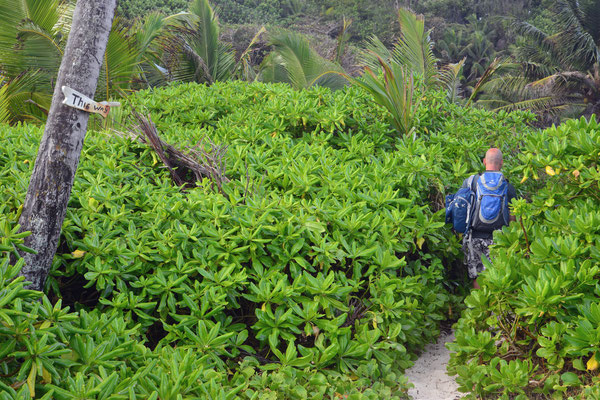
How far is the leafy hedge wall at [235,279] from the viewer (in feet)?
8.07

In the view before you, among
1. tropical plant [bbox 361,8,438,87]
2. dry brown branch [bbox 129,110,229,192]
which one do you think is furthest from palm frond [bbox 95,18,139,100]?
tropical plant [bbox 361,8,438,87]

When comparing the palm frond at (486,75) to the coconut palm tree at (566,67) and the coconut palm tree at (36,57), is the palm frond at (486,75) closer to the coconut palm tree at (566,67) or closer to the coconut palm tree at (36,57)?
the coconut palm tree at (36,57)

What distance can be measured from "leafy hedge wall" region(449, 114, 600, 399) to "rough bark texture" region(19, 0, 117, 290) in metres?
2.59

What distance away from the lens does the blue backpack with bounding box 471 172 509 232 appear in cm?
447

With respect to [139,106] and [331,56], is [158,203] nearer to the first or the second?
[139,106]

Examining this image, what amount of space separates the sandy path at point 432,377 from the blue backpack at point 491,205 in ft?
3.33

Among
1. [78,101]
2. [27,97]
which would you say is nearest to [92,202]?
[78,101]

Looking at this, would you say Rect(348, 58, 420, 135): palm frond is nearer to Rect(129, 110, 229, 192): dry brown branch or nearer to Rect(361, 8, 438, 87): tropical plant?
Rect(129, 110, 229, 192): dry brown branch

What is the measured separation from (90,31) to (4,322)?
1.66 metres

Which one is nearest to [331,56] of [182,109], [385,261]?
[182,109]

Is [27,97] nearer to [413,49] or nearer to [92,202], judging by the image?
[92,202]

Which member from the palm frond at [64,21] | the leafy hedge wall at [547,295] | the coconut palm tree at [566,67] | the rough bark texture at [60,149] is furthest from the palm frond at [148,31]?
the coconut palm tree at [566,67]

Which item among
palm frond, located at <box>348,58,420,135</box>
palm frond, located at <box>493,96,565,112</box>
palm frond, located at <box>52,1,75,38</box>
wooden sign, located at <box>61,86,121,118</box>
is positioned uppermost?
palm frond, located at <box>52,1,75,38</box>

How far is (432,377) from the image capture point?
12.4ft
